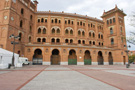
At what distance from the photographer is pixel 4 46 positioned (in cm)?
2475

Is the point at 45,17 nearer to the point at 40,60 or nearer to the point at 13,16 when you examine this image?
the point at 13,16

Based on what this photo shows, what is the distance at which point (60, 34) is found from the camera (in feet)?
119

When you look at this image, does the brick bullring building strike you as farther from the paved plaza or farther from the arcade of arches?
the paved plaza

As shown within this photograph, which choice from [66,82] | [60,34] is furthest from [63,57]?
[66,82]

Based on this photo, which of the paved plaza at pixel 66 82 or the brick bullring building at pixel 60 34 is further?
the brick bullring building at pixel 60 34

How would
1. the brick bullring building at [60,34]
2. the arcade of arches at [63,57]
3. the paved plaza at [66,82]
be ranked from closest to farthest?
the paved plaza at [66,82], the brick bullring building at [60,34], the arcade of arches at [63,57]

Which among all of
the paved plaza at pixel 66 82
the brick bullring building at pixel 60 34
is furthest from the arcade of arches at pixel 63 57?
the paved plaza at pixel 66 82

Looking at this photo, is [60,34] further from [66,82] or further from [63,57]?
[66,82]

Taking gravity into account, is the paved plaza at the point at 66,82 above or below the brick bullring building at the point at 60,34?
below

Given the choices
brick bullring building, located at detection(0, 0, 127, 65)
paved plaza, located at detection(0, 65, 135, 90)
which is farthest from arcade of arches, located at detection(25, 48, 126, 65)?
paved plaza, located at detection(0, 65, 135, 90)

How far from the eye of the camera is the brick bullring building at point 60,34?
2798cm

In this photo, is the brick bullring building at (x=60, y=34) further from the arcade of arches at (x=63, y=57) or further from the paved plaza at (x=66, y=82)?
the paved plaza at (x=66, y=82)

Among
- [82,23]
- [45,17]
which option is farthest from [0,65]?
[82,23]

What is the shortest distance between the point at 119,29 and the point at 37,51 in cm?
3276
